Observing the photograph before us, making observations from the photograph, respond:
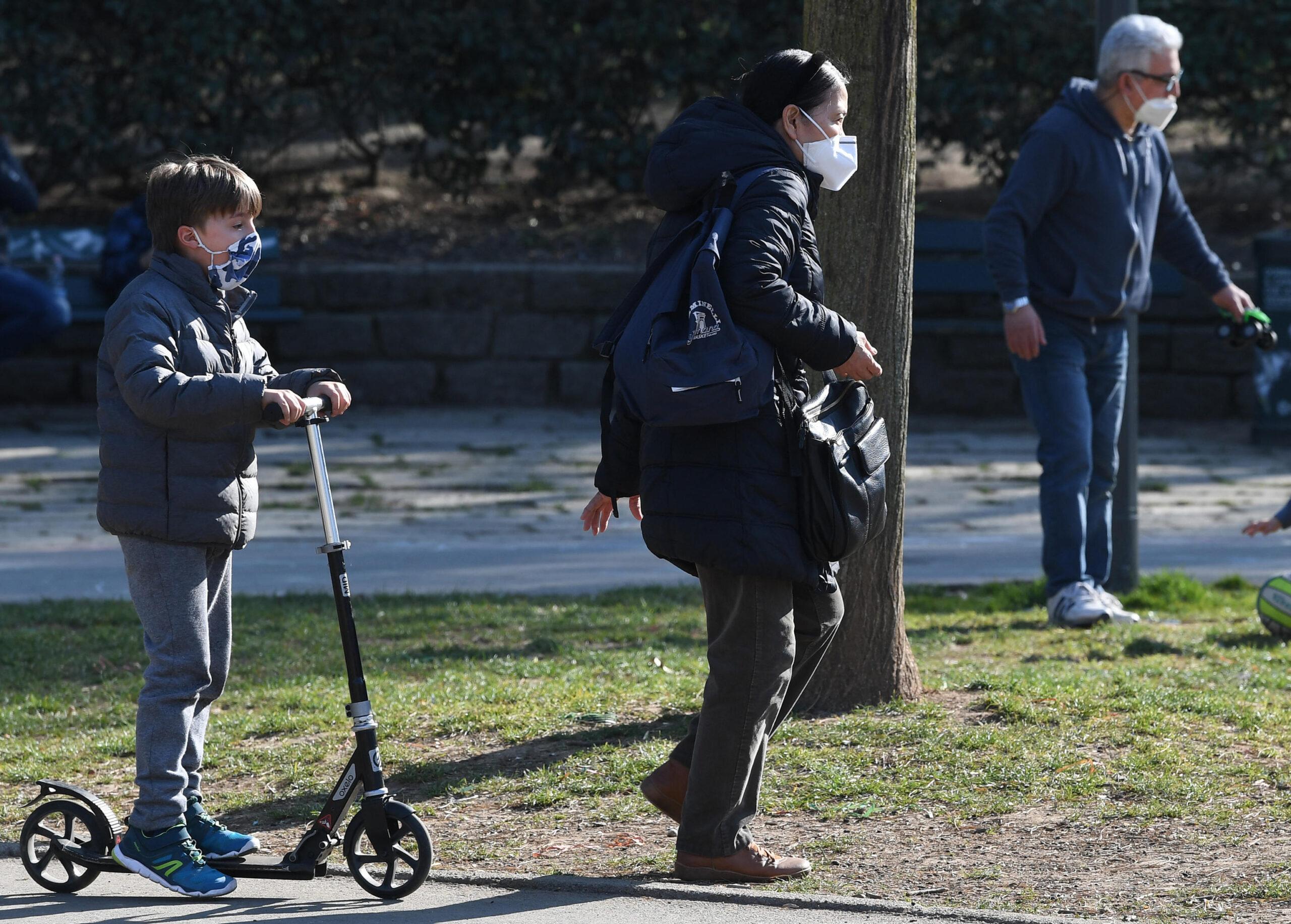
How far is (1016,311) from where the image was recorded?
227 inches

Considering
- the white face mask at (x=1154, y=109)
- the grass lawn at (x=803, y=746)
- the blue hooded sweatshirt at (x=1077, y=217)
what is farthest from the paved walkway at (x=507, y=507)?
the white face mask at (x=1154, y=109)

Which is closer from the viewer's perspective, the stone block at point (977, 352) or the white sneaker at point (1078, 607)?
the white sneaker at point (1078, 607)

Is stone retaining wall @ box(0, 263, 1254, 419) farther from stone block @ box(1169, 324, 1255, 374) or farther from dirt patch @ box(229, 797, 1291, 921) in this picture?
dirt patch @ box(229, 797, 1291, 921)

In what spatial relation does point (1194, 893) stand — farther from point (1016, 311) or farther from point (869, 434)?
point (1016, 311)

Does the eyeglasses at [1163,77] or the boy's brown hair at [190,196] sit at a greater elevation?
the eyeglasses at [1163,77]

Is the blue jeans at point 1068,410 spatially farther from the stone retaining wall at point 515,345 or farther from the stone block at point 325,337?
the stone block at point 325,337

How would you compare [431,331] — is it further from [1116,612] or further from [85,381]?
[1116,612]

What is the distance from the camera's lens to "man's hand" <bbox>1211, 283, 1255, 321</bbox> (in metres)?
6.03

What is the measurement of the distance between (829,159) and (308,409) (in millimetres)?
1219

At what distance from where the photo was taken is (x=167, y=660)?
3518 mm

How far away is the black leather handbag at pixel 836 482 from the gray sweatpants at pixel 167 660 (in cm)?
125

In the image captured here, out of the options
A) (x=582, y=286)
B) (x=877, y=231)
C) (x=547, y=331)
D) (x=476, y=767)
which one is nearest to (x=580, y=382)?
(x=547, y=331)

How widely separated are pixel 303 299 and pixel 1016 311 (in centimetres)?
684

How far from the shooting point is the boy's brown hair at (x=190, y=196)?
11.5 feet
